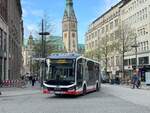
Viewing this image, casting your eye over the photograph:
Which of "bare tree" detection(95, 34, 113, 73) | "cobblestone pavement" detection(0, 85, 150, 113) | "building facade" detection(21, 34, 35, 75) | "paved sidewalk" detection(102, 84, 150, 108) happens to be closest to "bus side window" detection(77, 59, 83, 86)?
"paved sidewalk" detection(102, 84, 150, 108)

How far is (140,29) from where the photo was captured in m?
91.2

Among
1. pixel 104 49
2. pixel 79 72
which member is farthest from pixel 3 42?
pixel 104 49

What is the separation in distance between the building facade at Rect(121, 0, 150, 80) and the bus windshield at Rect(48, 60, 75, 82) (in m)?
54.0

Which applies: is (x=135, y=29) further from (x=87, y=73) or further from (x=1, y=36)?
(x=87, y=73)

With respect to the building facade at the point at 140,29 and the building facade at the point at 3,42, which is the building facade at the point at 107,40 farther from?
the building facade at the point at 3,42

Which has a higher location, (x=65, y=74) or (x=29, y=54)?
(x=29, y=54)

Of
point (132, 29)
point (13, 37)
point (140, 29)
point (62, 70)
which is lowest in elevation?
point (62, 70)

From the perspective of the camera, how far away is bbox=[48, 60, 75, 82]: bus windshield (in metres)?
27.7

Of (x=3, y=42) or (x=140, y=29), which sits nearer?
(x=3, y=42)

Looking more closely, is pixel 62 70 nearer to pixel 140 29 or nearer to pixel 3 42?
pixel 3 42

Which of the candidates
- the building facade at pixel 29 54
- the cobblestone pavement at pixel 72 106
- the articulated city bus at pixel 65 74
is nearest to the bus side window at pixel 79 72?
the articulated city bus at pixel 65 74

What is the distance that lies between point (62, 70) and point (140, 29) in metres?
65.5

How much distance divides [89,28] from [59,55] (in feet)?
423

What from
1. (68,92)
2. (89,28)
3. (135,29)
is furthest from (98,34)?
(68,92)
